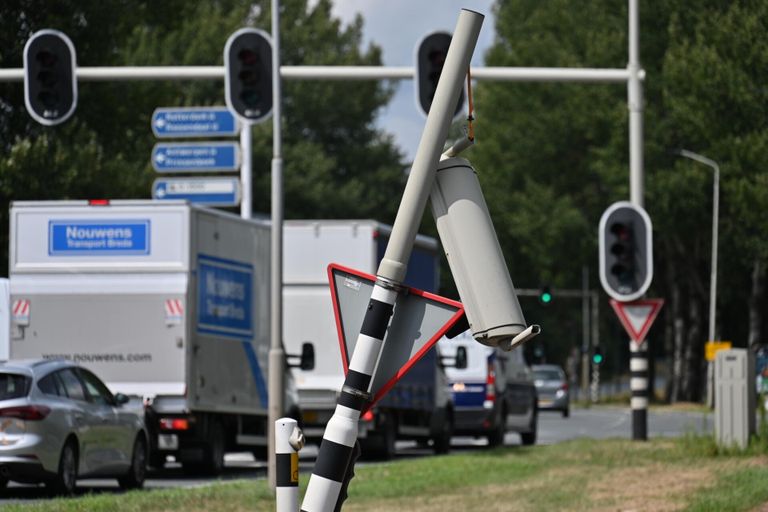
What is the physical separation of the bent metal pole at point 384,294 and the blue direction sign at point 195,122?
26.5 meters

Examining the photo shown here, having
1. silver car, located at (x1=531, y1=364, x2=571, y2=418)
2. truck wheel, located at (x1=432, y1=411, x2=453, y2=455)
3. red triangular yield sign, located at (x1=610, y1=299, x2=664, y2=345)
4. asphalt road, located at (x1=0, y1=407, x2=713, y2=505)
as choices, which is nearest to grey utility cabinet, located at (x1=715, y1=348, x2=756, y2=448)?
asphalt road, located at (x1=0, y1=407, x2=713, y2=505)

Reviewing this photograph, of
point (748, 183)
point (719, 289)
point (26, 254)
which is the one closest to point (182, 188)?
point (26, 254)

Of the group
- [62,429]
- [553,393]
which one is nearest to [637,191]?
[62,429]

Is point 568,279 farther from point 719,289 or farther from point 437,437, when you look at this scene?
point 437,437

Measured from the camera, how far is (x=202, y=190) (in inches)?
1374

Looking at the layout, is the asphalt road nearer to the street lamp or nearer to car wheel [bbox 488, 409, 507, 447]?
car wheel [bbox 488, 409, 507, 447]

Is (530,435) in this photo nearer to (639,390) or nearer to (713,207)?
(639,390)

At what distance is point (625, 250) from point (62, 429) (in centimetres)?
851

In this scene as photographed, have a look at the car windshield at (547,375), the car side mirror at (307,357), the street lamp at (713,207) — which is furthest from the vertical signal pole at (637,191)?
the car windshield at (547,375)

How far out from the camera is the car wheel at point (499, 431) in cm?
3156

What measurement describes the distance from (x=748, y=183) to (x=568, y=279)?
16619 millimetres

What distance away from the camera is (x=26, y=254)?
22.7 meters

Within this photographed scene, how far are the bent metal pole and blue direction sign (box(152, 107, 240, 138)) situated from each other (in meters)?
26.5

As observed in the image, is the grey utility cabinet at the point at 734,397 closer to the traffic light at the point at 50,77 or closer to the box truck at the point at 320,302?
the box truck at the point at 320,302
